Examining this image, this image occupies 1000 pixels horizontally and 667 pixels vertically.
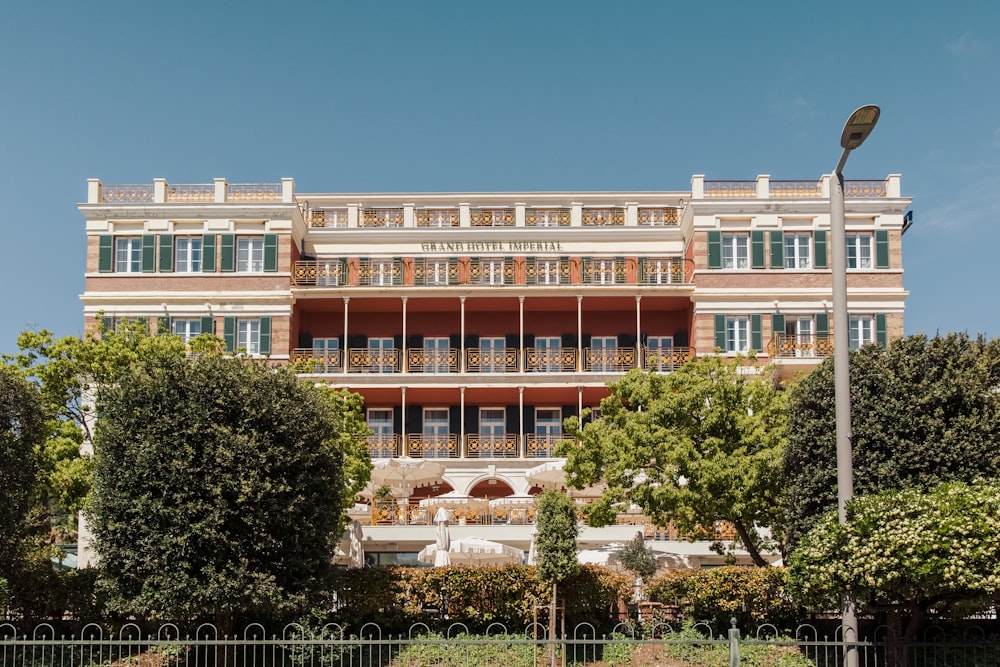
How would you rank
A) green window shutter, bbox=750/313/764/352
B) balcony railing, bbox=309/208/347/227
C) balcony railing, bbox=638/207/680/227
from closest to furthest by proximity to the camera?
1. green window shutter, bbox=750/313/764/352
2. balcony railing, bbox=638/207/680/227
3. balcony railing, bbox=309/208/347/227

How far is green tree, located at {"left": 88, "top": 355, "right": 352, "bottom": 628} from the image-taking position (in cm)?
1599

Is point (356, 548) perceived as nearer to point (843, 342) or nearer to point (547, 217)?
point (843, 342)

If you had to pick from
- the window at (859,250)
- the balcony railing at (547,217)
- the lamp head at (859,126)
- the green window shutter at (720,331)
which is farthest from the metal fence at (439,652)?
the balcony railing at (547,217)

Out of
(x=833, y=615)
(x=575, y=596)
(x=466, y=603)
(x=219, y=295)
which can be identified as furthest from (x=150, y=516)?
(x=219, y=295)

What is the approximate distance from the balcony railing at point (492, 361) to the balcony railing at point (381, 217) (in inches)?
219

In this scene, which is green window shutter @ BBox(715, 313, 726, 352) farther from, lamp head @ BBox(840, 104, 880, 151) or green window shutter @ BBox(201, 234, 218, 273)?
lamp head @ BBox(840, 104, 880, 151)

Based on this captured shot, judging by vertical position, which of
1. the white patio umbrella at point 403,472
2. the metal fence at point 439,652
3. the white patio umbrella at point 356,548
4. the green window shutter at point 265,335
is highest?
the green window shutter at point 265,335

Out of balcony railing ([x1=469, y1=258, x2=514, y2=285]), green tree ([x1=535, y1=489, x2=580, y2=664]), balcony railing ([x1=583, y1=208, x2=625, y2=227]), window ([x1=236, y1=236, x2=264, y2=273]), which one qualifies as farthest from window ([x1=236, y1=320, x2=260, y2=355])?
green tree ([x1=535, y1=489, x2=580, y2=664])

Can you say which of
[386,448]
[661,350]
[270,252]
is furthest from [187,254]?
[661,350]

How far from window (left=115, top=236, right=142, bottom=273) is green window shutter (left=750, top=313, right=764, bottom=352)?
2014cm

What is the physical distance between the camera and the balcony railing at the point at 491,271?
3738cm

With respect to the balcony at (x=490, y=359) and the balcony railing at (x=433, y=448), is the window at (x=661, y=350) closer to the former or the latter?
the balcony at (x=490, y=359)

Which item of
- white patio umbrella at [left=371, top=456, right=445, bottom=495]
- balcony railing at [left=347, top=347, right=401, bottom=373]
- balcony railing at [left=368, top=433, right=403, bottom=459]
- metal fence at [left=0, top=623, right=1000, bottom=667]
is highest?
balcony railing at [left=347, top=347, right=401, bottom=373]

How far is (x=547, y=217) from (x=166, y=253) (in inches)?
513
